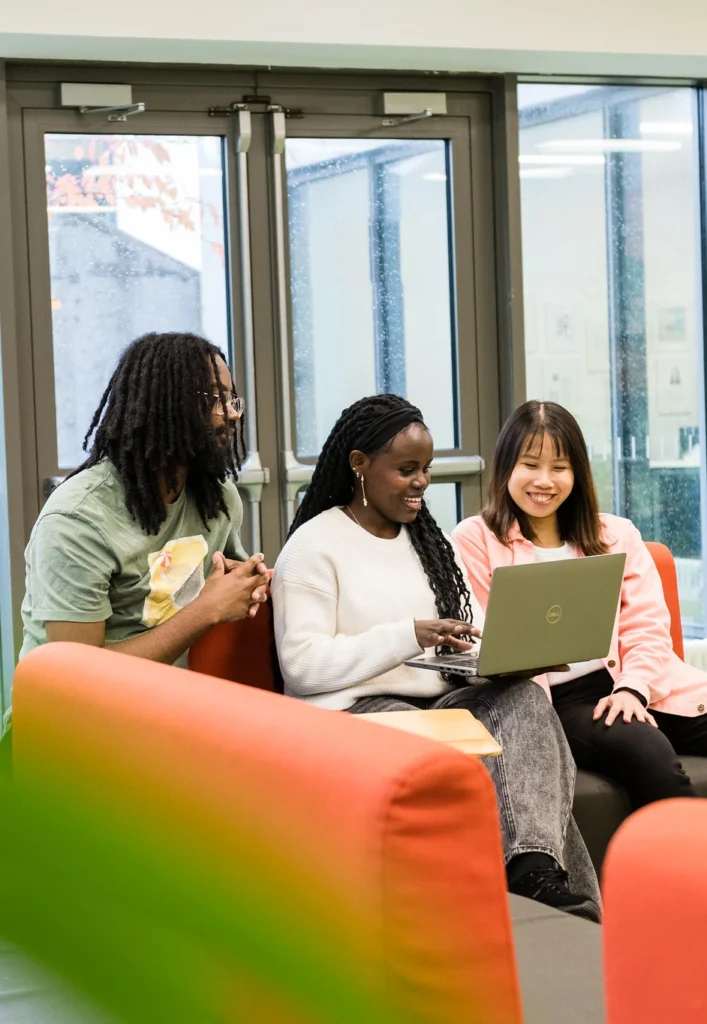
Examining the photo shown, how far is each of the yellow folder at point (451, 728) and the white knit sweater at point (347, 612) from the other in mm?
367

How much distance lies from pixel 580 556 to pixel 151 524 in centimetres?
100

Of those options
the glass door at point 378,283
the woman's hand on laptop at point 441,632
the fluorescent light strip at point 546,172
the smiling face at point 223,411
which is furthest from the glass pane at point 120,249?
the woman's hand on laptop at point 441,632

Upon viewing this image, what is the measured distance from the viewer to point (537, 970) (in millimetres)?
1277

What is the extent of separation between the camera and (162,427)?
84.8 inches

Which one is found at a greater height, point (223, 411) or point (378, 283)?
point (378, 283)

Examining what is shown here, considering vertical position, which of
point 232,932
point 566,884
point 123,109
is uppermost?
point 123,109

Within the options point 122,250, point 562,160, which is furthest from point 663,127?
point 122,250

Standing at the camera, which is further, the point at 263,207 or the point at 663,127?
the point at 663,127

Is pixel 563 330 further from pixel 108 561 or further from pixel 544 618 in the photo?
Answer: pixel 108 561

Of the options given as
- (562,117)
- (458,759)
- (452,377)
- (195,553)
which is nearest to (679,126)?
(562,117)

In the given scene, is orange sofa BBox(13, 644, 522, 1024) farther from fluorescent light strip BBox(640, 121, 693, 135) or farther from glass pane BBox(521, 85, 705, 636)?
fluorescent light strip BBox(640, 121, 693, 135)

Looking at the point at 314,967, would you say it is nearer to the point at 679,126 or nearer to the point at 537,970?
the point at 537,970

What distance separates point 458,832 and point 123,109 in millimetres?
3178

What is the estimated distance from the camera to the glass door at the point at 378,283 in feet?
12.3
